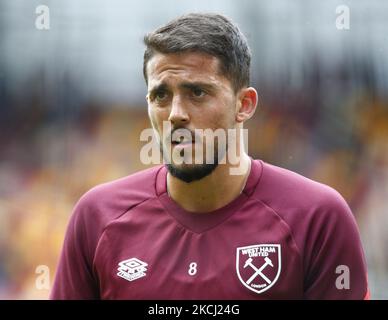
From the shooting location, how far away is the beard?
229cm

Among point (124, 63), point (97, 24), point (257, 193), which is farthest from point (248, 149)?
point (257, 193)

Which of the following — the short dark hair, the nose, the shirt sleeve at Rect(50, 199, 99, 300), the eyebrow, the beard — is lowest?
the shirt sleeve at Rect(50, 199, 99, 300)

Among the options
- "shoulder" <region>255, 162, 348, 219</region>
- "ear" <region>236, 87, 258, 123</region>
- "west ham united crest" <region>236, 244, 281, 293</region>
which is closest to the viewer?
"west ham united crest" <region>236, 244, 281, 293</region>

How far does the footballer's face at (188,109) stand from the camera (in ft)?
7.40

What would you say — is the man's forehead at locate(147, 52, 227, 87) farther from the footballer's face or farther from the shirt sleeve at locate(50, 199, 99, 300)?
the shirt sleeve at locate(50, 199, 99, 300)

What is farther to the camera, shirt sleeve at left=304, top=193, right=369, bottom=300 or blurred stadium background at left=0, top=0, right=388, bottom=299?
blurred stadium background at left=0, top=0, right=388, bottom=299

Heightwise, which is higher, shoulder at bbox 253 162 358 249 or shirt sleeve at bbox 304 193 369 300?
shoulder at bbox 253 162 358 249

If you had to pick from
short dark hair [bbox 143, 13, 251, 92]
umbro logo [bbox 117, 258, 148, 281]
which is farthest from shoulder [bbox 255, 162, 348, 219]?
umbro logo [bbox 117, 258, 148, 281]

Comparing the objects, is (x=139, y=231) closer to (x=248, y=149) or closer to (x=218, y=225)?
(x=218, y=225)

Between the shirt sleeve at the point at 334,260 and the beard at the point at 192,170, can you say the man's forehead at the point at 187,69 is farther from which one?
the shirt sleeve at the point at 334,260

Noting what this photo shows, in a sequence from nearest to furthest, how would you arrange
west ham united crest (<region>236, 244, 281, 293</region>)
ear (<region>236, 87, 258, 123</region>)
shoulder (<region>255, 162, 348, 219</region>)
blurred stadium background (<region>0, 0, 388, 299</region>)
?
west ham united crest (<region>236, 244, 281, 293</region>)
shoulder (<region>255, 162, 348, 219</region>)
ear (<region>236, 87, 258, 123</region>)
blurred stadium background (<region>0, 0, 388, 299</region>)

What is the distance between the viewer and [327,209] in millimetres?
2273

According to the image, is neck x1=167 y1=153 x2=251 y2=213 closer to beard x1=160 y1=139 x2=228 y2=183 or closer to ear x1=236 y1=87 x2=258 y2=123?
beard x1=160 y1=139 x2=228 y2=183

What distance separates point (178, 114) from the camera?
223 centimetres
